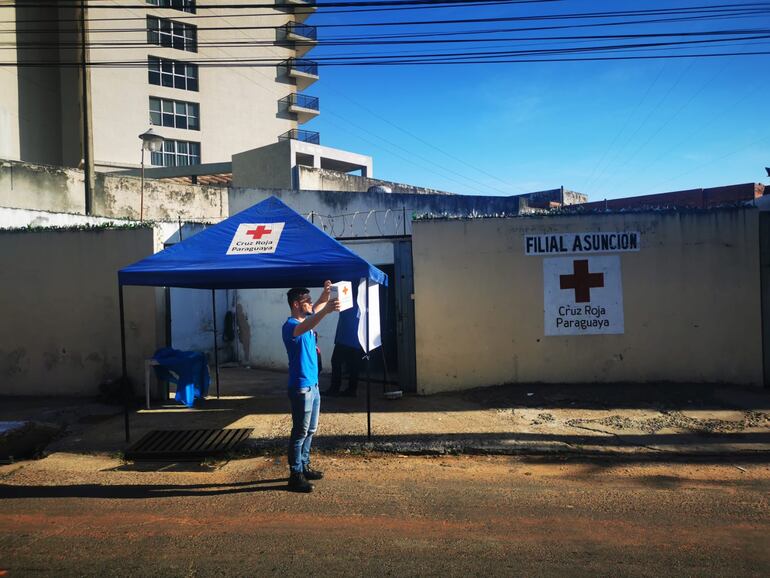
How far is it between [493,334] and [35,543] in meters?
5.81

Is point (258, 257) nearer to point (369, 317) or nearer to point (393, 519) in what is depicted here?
point (369, 317)

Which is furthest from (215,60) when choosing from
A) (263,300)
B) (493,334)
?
(493,334)

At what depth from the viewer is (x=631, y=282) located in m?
7.67

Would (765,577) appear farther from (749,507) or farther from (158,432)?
(158,432)

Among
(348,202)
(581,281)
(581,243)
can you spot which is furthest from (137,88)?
(581,281)

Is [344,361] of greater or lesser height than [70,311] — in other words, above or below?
below

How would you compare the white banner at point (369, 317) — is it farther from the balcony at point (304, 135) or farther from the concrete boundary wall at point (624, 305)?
the balcony at point (304, 135)

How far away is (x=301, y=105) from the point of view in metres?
39.2

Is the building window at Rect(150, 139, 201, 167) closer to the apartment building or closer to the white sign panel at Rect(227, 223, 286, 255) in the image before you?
the apartment building

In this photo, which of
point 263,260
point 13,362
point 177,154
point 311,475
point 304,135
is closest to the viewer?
point 311,475

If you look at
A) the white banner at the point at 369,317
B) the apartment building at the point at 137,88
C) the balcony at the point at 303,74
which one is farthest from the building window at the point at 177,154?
the white banner at the point at 369,317

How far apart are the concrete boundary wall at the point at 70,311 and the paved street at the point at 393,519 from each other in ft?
9.18

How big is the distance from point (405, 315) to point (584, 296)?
8.47 feet

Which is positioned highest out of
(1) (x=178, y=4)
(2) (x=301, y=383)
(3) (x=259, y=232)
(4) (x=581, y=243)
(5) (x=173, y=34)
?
(1) (x=178, y=4)
